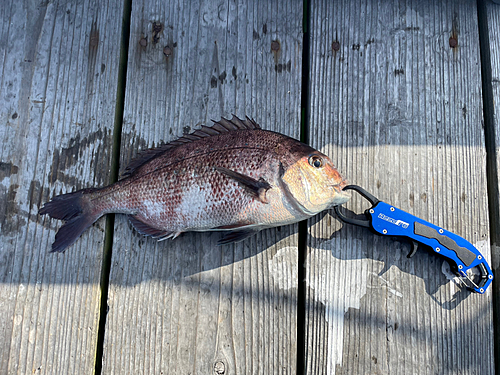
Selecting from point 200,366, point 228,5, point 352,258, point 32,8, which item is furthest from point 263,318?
point 32,8

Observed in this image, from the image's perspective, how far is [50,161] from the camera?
2105mm

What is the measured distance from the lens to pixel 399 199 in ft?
6.53

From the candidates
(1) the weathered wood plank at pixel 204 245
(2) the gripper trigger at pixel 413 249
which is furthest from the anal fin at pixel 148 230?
(2) the gripper trigger at pixel 413 249

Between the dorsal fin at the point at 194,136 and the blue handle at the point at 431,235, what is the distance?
0.92 m

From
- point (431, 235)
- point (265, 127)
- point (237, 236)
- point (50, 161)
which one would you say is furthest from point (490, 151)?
point (50, 161)

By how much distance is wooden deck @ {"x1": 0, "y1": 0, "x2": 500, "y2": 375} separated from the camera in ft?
6.16

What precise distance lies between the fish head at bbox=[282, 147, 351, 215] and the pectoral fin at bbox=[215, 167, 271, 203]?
127mm

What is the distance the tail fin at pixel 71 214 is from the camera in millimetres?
1902

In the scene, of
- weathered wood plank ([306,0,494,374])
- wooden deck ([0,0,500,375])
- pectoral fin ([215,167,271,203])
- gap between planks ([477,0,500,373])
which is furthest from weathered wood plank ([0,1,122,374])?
gap between planks ([477,0,500,373])

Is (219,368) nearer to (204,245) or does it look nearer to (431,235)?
(204,245)

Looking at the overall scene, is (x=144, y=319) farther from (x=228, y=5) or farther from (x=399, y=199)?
(x=228, y=5)

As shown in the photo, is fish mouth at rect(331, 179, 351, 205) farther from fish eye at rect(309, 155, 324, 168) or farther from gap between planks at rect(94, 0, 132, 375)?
gap between planks at rect(94, 0, 132, 375)

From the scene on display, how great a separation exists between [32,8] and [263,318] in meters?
2.73

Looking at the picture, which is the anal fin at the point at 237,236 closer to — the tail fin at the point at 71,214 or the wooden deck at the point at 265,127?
the wooden deck at the point at 265,127
